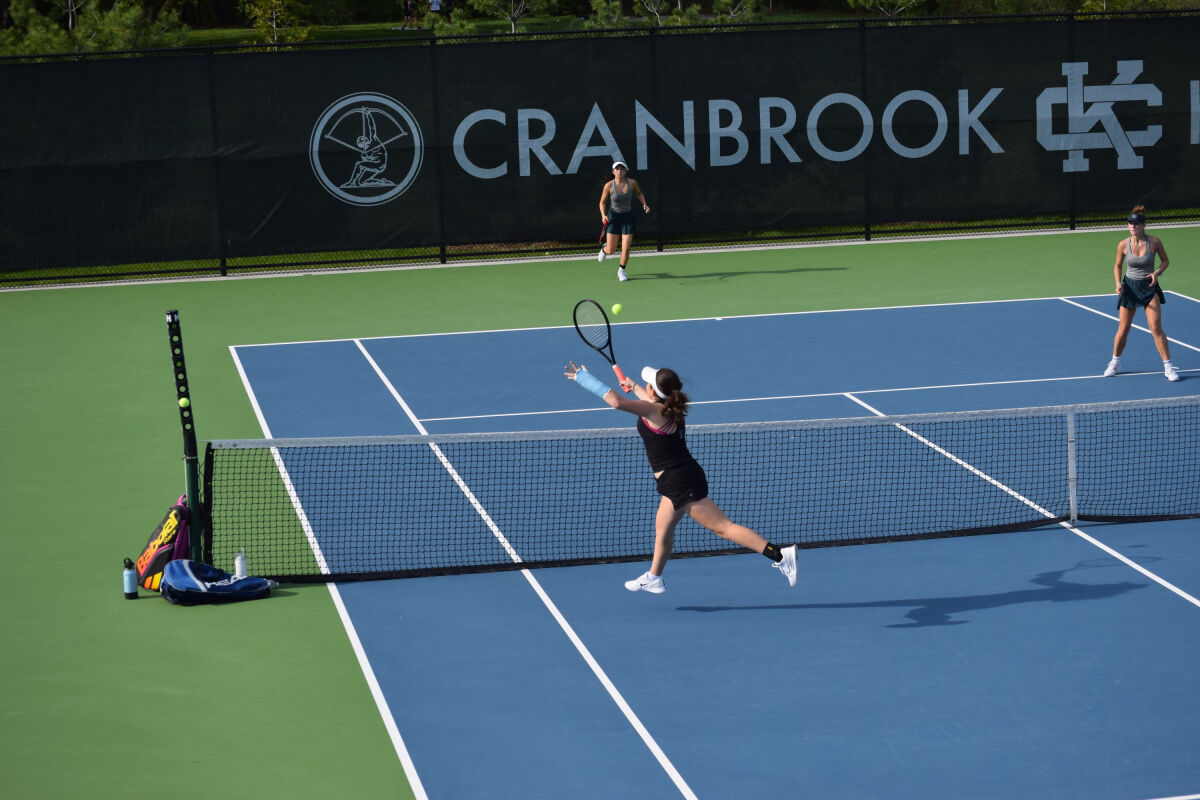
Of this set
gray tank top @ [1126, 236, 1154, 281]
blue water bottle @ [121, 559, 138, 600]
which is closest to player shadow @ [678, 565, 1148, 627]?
blue water bottle @ [121, 559, 138, 600]

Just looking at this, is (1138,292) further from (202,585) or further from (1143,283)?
(202,585)

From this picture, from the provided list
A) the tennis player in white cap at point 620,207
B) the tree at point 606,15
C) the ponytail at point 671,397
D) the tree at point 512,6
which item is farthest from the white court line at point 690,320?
Answer: the tree at point 512,6

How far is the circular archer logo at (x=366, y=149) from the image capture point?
22031mm

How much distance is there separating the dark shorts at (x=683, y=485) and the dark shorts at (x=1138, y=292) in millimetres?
7078

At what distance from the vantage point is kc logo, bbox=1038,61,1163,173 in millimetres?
23609

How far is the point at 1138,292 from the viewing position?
47.6 ft

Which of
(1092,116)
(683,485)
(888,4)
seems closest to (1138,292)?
(683,485)

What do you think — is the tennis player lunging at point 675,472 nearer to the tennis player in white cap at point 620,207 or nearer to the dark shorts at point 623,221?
the tennis player in white cap at point 620,207

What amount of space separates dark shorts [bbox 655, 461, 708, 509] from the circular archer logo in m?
14.2

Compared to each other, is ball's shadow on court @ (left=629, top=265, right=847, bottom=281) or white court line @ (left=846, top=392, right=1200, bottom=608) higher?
ball's shadow on court @ (left=629, top=265, right=847, bottom=281)

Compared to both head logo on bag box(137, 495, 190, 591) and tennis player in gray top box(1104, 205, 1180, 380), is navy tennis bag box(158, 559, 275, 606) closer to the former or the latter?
head logo on bag box(137, 495, 190, 591)

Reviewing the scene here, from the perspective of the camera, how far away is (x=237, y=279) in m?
22.2

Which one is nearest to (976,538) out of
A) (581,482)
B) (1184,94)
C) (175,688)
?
(581,482)

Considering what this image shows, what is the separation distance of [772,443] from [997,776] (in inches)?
245
